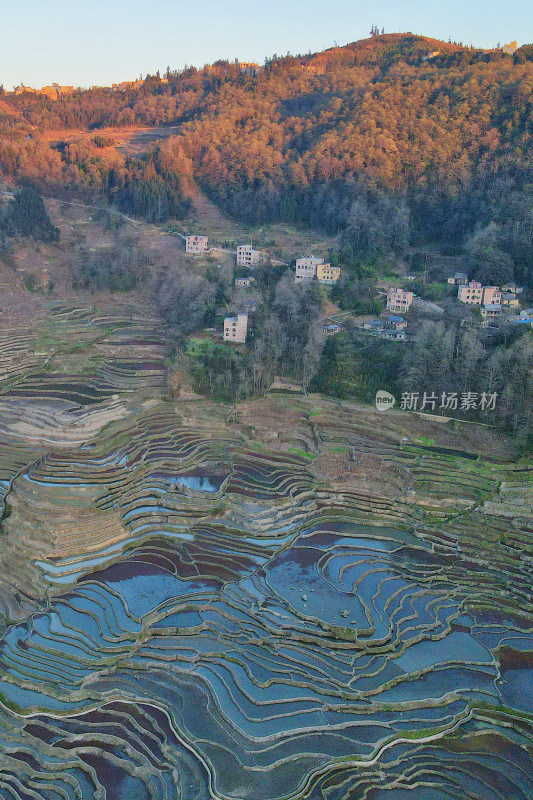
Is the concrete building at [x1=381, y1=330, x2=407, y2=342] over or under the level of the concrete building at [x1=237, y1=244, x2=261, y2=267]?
under

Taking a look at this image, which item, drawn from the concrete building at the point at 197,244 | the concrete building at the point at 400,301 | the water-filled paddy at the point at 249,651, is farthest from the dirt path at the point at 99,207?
the water-filled paddy at the point at 249,651

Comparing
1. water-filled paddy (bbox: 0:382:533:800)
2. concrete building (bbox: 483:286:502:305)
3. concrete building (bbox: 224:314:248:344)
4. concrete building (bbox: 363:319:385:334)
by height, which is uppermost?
concrete building (bbox: 483:286:502:305)

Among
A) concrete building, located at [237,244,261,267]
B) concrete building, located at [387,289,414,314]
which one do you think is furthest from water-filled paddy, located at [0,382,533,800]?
concrete building, located at [237,244,261,267]

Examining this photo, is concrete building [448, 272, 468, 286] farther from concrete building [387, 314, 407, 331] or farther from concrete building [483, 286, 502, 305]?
concrete building [387, 314, 407, 331]

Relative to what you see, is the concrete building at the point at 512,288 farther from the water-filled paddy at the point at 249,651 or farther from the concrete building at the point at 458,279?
the water-filled paddy at the point at 249,651

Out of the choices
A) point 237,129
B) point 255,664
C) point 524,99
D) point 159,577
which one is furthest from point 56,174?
point 255,664

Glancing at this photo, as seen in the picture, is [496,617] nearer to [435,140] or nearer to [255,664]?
[255,664]
